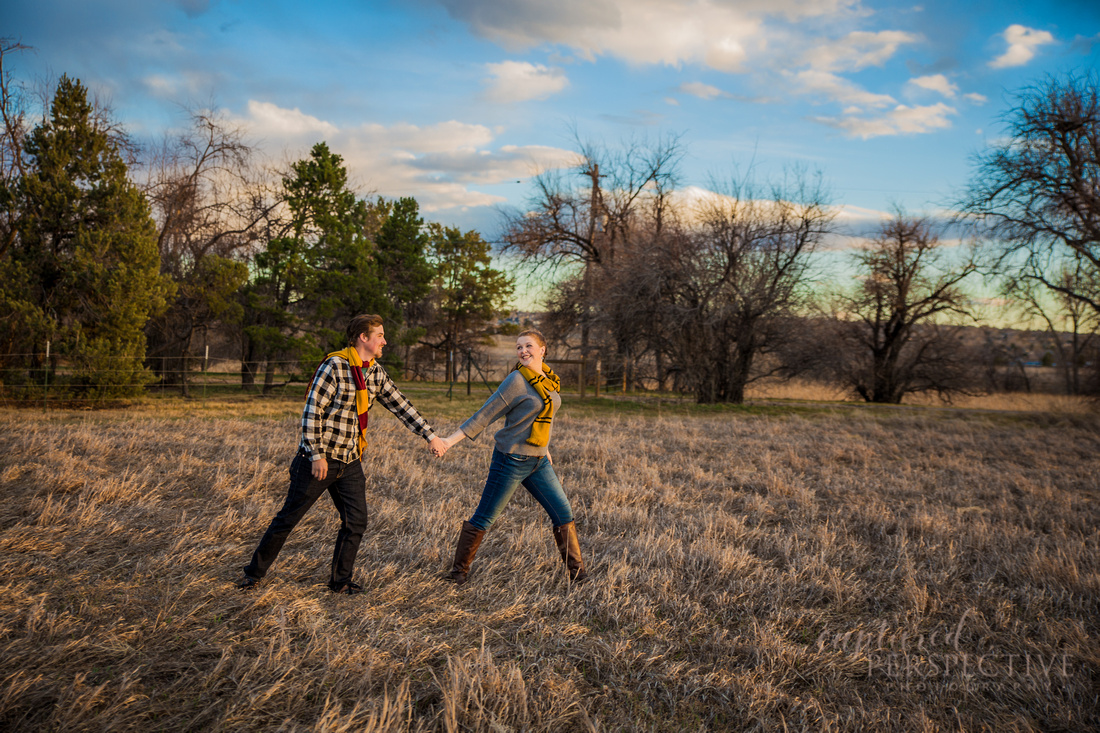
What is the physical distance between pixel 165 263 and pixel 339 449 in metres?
23.0

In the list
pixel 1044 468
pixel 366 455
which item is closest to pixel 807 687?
pixel 366 455

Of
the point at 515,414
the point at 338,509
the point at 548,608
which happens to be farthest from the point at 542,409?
the point at 338,509

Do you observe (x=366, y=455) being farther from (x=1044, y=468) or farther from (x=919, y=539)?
(x=1044, y=468)

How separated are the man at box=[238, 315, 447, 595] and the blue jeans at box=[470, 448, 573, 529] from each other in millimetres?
436

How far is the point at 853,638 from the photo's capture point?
3916 mm

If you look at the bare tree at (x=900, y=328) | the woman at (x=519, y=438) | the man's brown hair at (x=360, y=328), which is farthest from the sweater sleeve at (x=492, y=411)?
the bare tree at (x=900, y=328)

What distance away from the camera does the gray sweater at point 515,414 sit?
422 cm

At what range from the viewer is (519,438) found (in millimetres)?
4250

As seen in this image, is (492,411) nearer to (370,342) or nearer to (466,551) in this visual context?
(370,342)

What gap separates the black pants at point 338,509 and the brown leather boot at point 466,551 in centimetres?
A: 71

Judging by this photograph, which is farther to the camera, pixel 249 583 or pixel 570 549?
pixel 570 549

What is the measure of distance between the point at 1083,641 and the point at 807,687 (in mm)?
1963

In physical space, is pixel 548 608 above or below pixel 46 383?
below

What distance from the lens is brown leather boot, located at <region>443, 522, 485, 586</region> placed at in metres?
4.44
